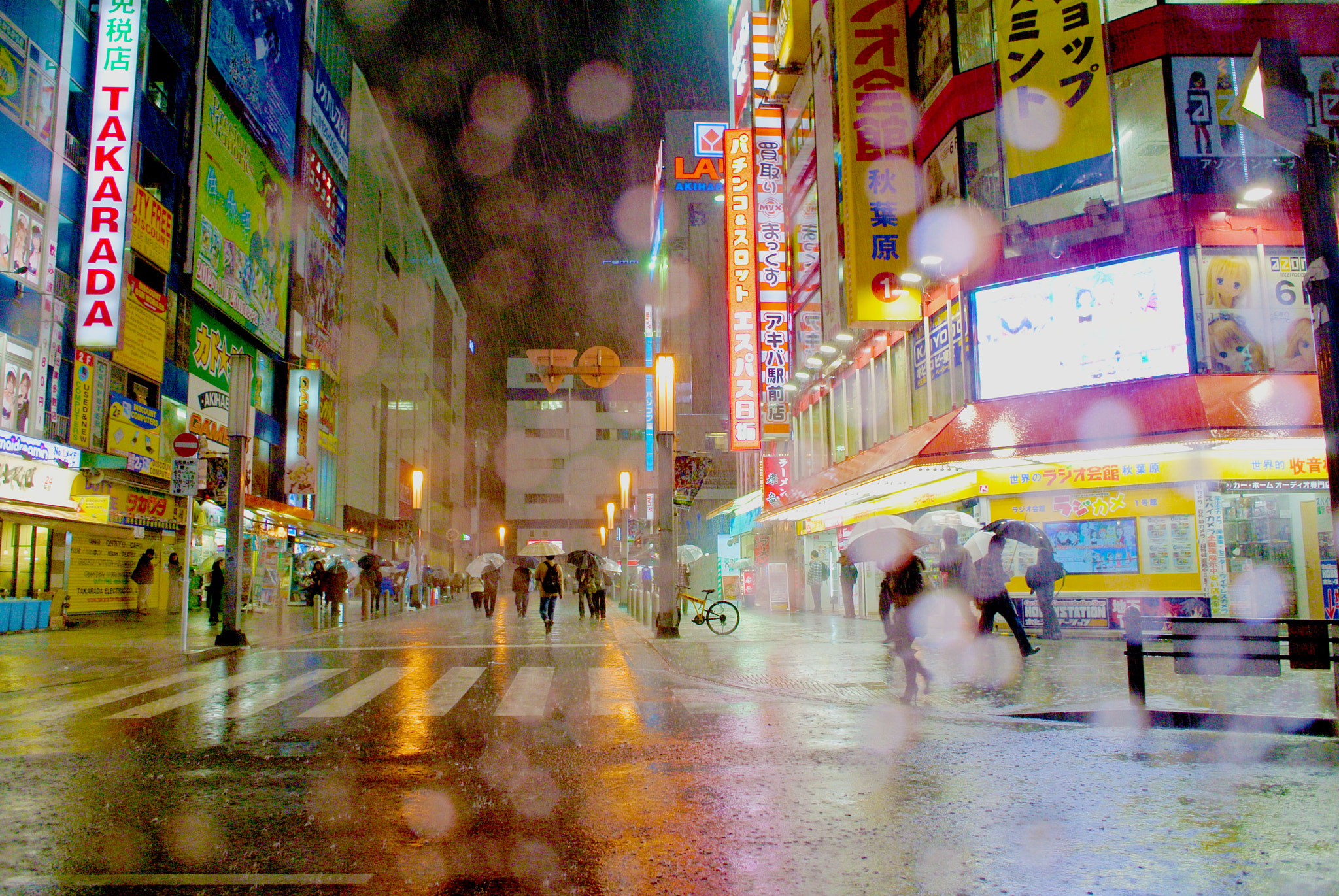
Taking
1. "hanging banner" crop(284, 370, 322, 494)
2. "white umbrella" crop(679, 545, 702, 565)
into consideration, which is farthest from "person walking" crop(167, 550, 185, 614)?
"white umbrella" crop(679, 545, 702, 565)

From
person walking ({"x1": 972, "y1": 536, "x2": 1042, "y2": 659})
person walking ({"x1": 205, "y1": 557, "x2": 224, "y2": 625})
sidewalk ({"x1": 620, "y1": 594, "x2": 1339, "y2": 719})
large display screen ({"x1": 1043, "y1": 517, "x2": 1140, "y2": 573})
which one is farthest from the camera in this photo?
person walking ({"x1": 205, "y1": 557, "x2": 224, "y2": 625})

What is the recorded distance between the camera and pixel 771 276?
27.9 meters

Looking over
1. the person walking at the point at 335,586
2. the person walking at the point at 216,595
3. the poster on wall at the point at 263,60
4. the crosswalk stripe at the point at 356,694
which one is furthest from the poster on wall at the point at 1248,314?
the poster on wall at the point at 263,60

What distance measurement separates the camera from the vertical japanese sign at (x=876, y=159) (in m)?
18.7

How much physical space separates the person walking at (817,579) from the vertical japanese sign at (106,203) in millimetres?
20172

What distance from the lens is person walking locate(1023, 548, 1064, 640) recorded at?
16.0m

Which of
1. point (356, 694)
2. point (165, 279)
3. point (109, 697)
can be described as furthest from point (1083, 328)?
point (165, 279)

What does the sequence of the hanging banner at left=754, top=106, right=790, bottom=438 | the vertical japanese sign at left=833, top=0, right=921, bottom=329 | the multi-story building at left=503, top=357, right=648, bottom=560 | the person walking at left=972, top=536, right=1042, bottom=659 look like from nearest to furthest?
the person walking at left=972, top=536, right=1042, bottom=659 < the vertical japanese sign at left=833, top=0, right=921, bottom=329 < the hanging banner at left=754, top=106, right=790, bottom=438 < the multi-story building at left=503, top=357, right=648, bottom=560

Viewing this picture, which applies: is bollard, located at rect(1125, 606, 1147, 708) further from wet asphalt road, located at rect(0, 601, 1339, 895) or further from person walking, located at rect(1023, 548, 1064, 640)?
person walking, located at rect(1023, 548, 1064, 640)

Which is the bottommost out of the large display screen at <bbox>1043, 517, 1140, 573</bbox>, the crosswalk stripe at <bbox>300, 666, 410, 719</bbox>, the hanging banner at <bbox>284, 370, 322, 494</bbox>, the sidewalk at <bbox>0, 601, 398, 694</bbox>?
the crosswalk stripe at <bbox>300, 666, 410, 719</bbox>

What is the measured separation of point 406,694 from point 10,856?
6118mm

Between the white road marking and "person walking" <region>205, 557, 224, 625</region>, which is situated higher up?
"person walking" <region>205, 557, 224, 625</region>

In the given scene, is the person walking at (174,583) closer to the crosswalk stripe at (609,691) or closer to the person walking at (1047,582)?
the crosswalk stripe at (609,691)

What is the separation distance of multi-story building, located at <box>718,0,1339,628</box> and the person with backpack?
10018mm
